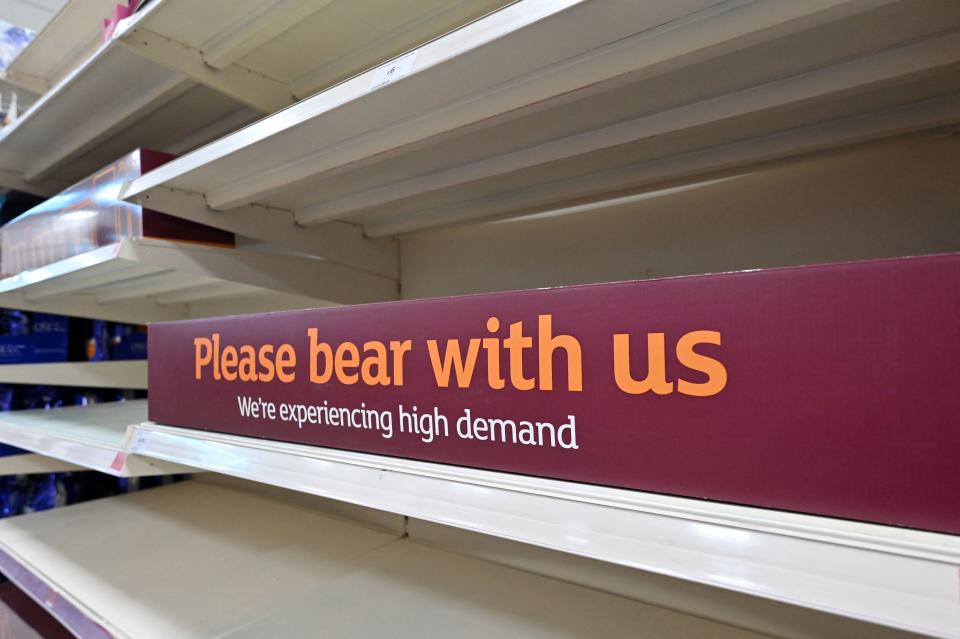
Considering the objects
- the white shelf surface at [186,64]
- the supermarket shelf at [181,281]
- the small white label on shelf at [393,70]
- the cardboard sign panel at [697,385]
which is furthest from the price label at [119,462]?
the small white label on shelf at [393,70]

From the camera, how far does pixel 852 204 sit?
70cm

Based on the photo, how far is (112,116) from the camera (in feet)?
4.51

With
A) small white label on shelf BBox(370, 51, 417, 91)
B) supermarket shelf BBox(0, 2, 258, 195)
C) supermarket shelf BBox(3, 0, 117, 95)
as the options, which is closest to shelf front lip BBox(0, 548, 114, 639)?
small white label on shelf BBox(370, 51, 417, 91)

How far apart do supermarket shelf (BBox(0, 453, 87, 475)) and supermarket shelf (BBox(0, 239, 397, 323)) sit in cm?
54

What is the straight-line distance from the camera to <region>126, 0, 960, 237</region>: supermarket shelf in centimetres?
45

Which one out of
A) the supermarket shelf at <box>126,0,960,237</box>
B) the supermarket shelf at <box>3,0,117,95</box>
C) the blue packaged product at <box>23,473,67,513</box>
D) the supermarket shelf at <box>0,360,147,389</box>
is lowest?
the blue packaged product at <box>23,473,67,513</box>

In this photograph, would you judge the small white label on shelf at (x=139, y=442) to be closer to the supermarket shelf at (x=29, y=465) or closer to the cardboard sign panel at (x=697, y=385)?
the cardboard sign panel at (x=697, y=385)

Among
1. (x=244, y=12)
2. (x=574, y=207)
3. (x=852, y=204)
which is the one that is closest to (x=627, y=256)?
(x=574, y=207)

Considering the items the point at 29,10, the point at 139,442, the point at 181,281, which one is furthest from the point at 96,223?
the point at 29,10

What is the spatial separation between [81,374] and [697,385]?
2204 millimetres

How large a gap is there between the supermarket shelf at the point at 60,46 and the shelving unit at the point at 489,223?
0.05 ft

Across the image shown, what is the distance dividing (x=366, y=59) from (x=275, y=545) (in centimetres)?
113

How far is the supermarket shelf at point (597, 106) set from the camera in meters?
0.45

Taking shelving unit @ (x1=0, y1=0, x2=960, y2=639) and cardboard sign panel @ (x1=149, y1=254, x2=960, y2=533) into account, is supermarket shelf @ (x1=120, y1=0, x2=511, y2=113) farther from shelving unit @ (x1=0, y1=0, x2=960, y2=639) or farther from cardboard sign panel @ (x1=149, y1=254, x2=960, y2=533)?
cardboard sign panel @ (x1=149, y1=254, x2=960, y2=533)
